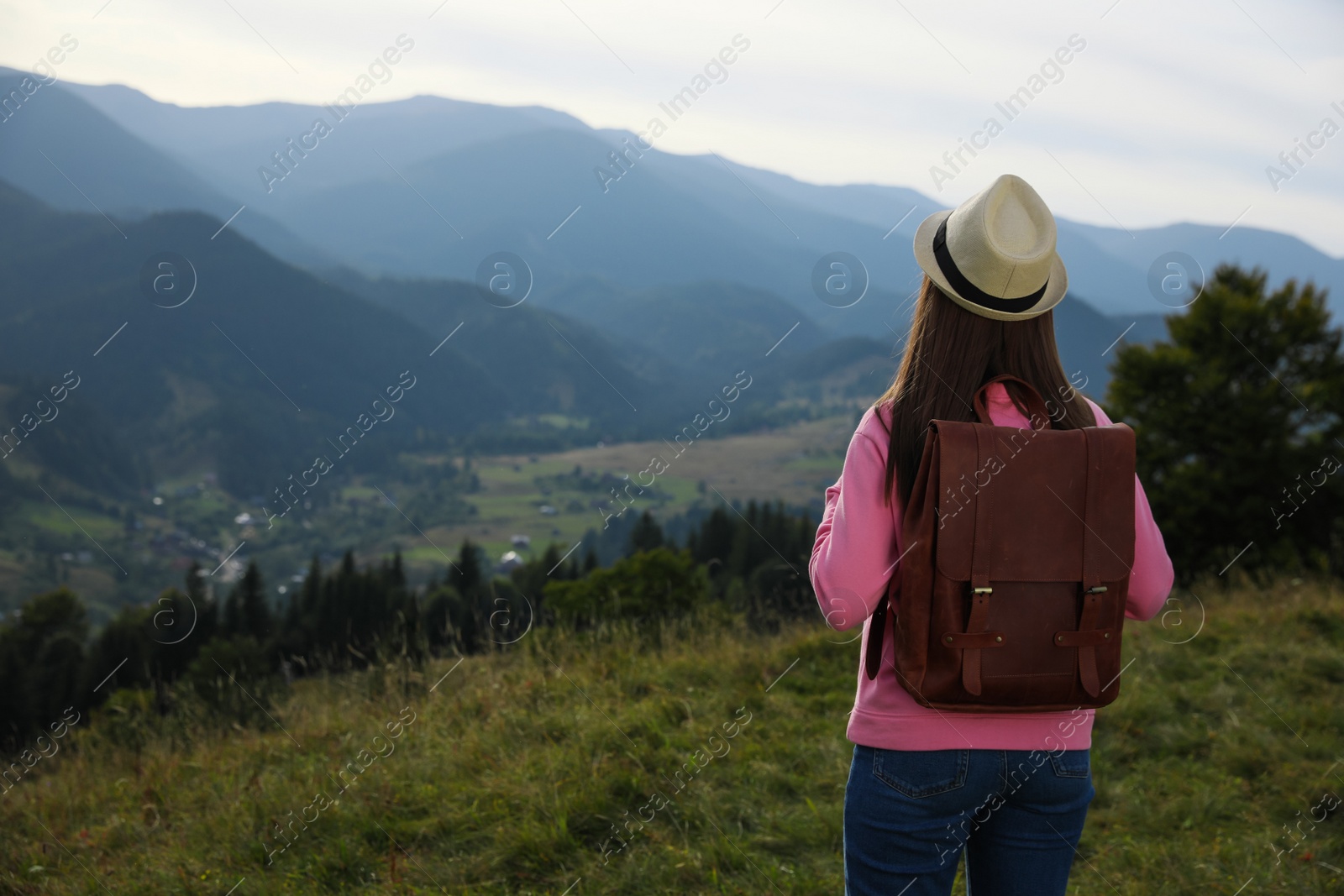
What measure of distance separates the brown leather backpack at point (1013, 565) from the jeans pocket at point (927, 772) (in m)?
0.10

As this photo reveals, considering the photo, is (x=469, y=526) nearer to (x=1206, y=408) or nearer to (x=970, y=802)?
(x=1206, y=408)

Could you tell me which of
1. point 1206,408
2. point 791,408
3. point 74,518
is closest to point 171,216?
point 74,518

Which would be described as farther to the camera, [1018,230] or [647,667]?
[647,667]

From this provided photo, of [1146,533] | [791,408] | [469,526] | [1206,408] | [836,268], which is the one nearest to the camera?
[1146,533]

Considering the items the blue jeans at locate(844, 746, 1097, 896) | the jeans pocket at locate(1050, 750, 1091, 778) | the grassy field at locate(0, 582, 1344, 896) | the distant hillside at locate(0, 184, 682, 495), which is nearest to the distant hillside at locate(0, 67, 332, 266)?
the distant hillside at locate(0, 184, 682, 495)

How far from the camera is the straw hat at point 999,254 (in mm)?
1402

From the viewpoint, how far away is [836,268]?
19.2 ft

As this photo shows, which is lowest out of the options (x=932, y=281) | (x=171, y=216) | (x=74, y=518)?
(x=74, y=518)

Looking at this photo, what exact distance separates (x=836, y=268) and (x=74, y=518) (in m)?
75.8

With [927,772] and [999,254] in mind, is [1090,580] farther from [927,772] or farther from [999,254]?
[999,254]

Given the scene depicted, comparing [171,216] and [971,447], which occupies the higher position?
[171,216]

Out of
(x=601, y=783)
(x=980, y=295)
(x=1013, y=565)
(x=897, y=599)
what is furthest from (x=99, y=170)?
(x=1013, y=565)

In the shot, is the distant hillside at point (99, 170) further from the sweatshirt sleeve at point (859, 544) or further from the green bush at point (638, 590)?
the sweatshirt sleeve at point (859, 544)

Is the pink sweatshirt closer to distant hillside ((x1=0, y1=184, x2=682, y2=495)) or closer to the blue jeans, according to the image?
the blue jeans
